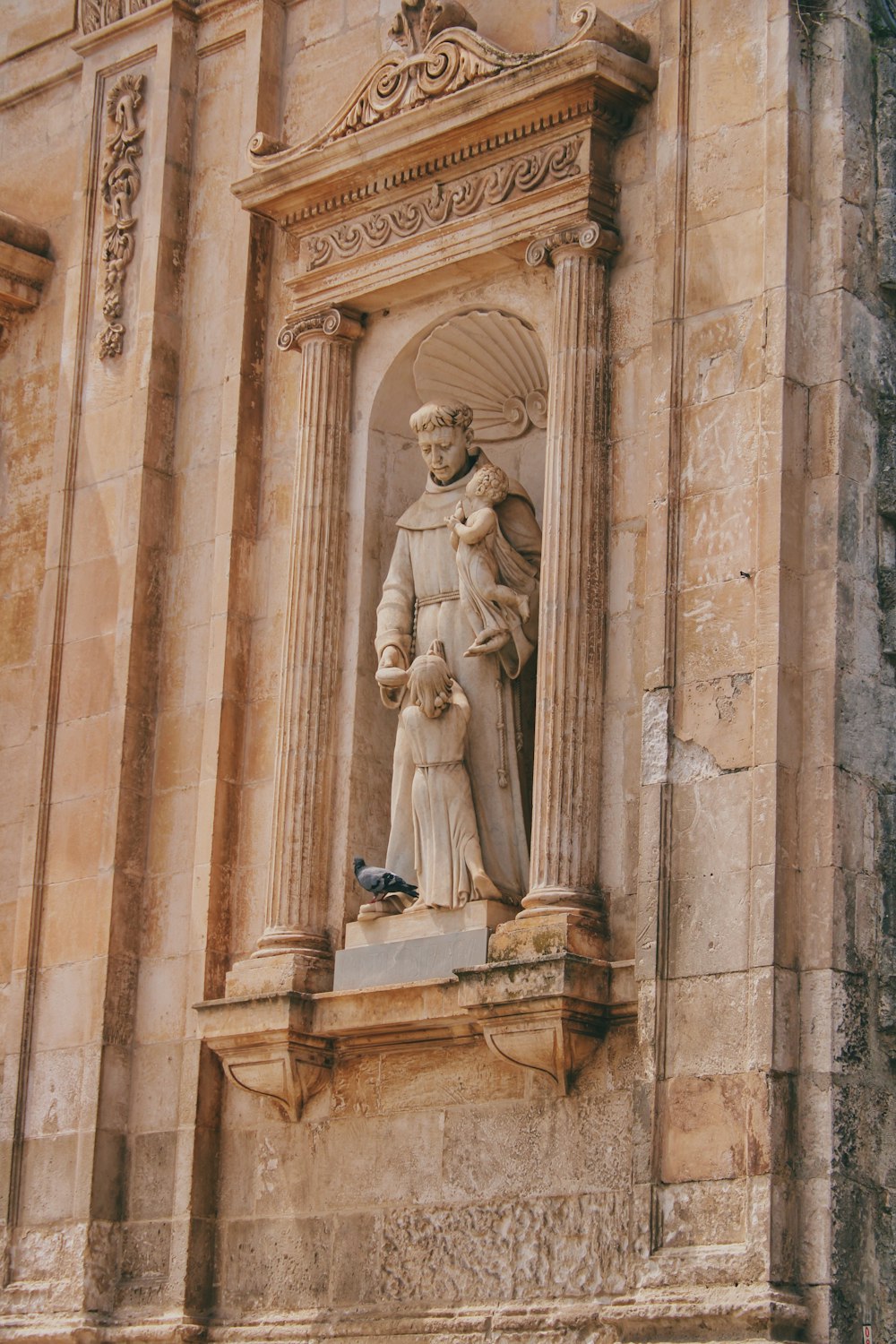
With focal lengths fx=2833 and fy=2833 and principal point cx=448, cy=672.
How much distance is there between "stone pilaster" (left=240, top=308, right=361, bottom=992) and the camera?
45.1ft

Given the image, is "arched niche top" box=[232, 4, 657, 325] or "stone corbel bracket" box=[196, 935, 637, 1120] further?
"arched niche top" box=[232, 4, 657, 325]

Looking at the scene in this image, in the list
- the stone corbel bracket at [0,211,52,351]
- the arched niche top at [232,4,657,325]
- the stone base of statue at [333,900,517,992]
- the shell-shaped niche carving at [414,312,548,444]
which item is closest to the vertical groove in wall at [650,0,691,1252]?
the arched niche top at [232,4,657,325]

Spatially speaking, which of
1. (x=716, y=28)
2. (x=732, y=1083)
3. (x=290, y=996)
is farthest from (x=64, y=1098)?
(x=716, y=28)

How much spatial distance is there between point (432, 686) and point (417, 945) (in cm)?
121

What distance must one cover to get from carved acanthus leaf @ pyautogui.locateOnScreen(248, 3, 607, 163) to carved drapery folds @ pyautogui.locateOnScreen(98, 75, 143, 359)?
165 centimetres

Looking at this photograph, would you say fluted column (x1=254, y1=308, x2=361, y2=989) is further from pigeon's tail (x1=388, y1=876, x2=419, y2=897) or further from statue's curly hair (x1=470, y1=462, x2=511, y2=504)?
statue's curly hair (x1=470, y1=462, x2=511, y2=504)

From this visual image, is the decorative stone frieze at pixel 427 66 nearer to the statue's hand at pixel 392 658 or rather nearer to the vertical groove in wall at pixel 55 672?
A: the vertical groove in wall at pixel 55 672

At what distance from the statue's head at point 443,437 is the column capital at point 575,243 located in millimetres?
862

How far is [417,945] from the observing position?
43.0ft

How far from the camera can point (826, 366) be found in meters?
12.1

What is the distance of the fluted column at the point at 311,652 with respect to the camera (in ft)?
45.1

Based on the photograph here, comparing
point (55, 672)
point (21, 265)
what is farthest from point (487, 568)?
point (21, 265)

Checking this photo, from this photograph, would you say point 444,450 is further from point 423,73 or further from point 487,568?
point 423,73

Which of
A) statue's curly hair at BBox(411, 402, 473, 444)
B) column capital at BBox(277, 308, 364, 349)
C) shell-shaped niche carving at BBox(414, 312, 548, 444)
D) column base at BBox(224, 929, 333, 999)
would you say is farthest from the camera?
column capital at BBox(277, 308, 364, 349)
